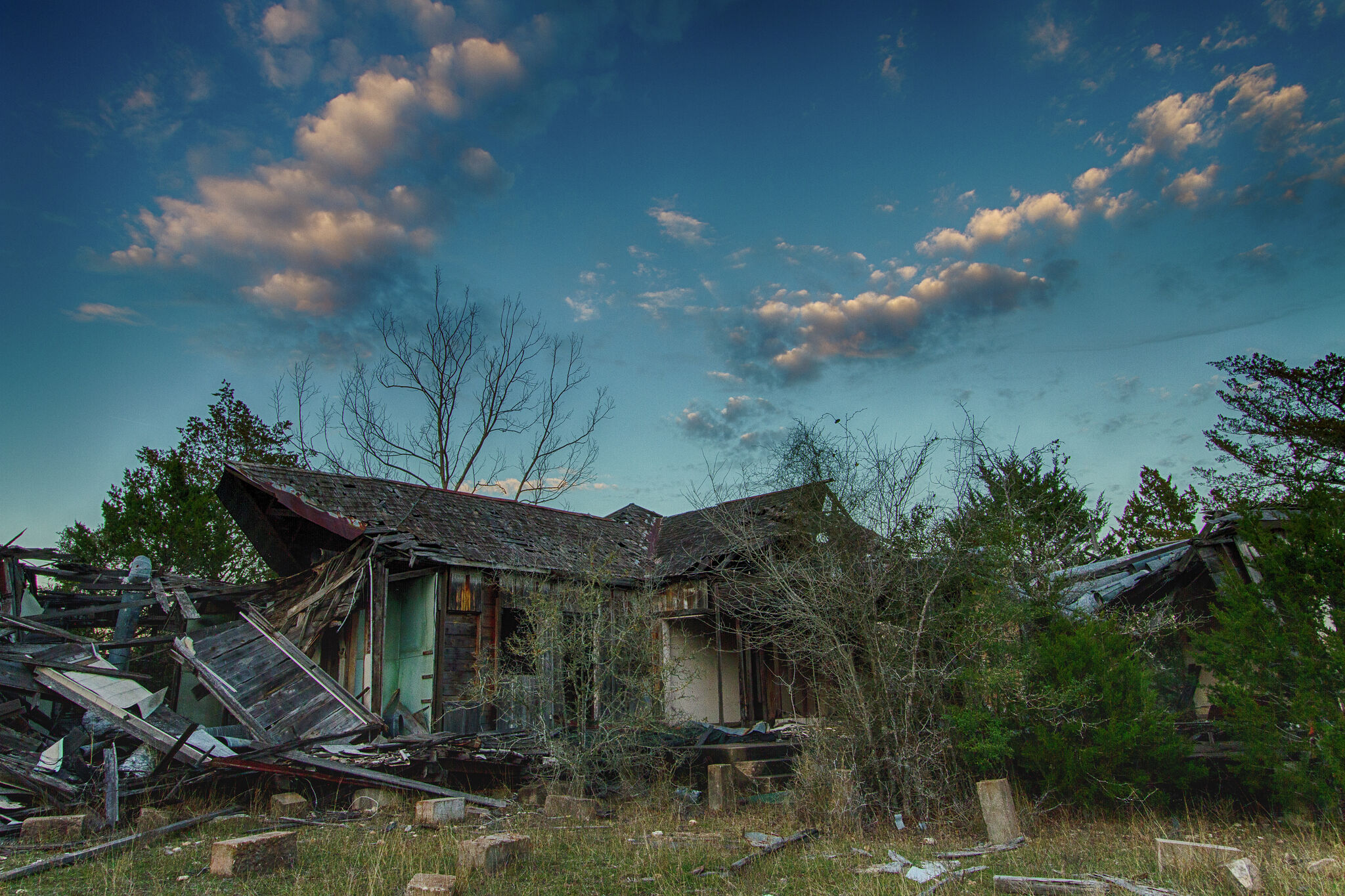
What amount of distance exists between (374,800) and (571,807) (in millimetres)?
2336

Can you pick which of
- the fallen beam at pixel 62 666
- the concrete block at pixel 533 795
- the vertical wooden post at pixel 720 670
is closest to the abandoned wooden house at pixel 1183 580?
the vertical wooden post at pixel 720 670

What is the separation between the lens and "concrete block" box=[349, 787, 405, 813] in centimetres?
867

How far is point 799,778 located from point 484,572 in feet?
22.8

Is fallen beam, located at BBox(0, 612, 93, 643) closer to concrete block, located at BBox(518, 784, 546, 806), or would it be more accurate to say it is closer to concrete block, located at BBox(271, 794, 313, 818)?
concrete block, located at BBox(271, 794, 313, 818)

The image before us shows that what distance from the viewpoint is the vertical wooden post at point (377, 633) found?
39.3 ft

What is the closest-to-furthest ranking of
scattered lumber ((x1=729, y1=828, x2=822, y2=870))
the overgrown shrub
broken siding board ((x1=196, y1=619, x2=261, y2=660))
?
scattered lumber ((x1=729, y1=828, x2=822, y2=870)) < the overgrown shrub < broken siding board ((x1=196, y1=619, x2=261, y2=660))

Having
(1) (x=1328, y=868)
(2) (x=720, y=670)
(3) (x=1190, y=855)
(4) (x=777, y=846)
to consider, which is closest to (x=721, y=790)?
(4) (x=777, y=846)

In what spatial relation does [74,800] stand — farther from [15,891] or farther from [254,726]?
[15,891]

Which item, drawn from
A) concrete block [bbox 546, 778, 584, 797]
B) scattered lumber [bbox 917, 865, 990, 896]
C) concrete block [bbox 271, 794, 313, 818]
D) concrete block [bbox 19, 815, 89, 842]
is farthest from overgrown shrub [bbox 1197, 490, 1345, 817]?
concrete block [bbox 19, 815, 89, 842]

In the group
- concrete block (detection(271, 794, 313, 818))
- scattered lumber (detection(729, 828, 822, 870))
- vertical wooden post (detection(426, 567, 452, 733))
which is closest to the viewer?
scattered lumber (detection(729, 828, 822, 870))

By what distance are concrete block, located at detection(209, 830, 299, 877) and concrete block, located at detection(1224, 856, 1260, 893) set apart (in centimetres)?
677

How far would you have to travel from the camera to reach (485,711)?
12328 millimetres

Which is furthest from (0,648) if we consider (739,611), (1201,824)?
(1201,824)

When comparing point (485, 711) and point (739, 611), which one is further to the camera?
point (739, 611)
